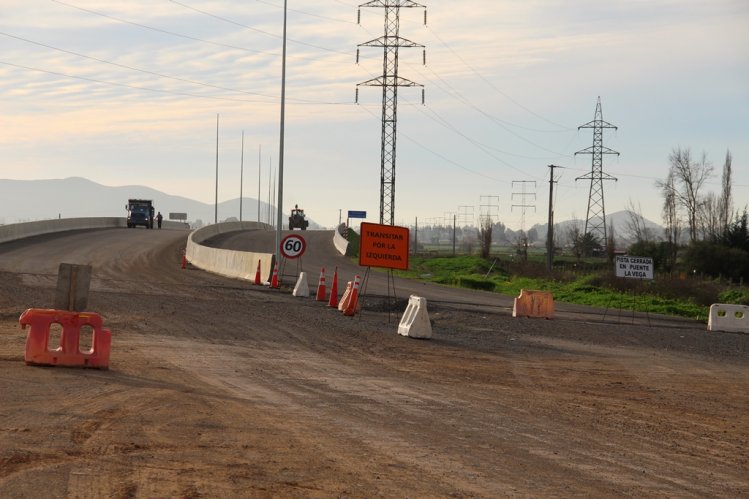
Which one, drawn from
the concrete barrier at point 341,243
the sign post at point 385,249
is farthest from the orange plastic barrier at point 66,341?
the concrete barrier at point 341,243

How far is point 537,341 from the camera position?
76.7ft

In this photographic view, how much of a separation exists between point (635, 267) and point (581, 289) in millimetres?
17172

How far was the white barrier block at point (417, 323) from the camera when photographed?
72.8ft

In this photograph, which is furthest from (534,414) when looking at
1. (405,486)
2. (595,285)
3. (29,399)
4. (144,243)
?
(144,243)

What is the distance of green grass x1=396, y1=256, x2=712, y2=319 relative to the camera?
39.0 meters

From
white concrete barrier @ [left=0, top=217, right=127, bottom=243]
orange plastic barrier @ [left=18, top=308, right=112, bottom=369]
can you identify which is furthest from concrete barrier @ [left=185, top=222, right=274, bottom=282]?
orange plastic barrier @ [left=18, top=308, right=112, bottom=369]

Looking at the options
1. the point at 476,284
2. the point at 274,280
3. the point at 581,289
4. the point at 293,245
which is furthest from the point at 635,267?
the point at 476,284

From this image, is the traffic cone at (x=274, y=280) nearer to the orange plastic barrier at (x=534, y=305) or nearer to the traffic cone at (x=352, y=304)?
the traffic cone at (x=352, y=304)

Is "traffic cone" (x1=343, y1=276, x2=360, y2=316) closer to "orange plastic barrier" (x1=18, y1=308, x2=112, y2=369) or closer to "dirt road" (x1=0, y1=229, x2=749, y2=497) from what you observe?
"dirt road" (x1=0, y1=229, x2=749, y2=497)

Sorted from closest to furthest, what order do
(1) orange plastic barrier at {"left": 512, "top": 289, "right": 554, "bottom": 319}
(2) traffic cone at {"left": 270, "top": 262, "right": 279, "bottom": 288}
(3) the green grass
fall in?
1. (1) orange plastic barrier at {"left": 512, "top": 289, "right": 554, "bottom": 319}
2. (2) traffic cone at {"left": 270, "top": 262, "right": 279, "bottom": 288}
3. (3) the green grass

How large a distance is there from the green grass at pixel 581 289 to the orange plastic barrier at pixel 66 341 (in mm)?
23829

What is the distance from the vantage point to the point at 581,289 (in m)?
46.4

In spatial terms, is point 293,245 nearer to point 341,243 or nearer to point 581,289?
point 581,289

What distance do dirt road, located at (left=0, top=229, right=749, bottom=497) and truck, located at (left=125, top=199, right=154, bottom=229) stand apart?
5868 centimetres
